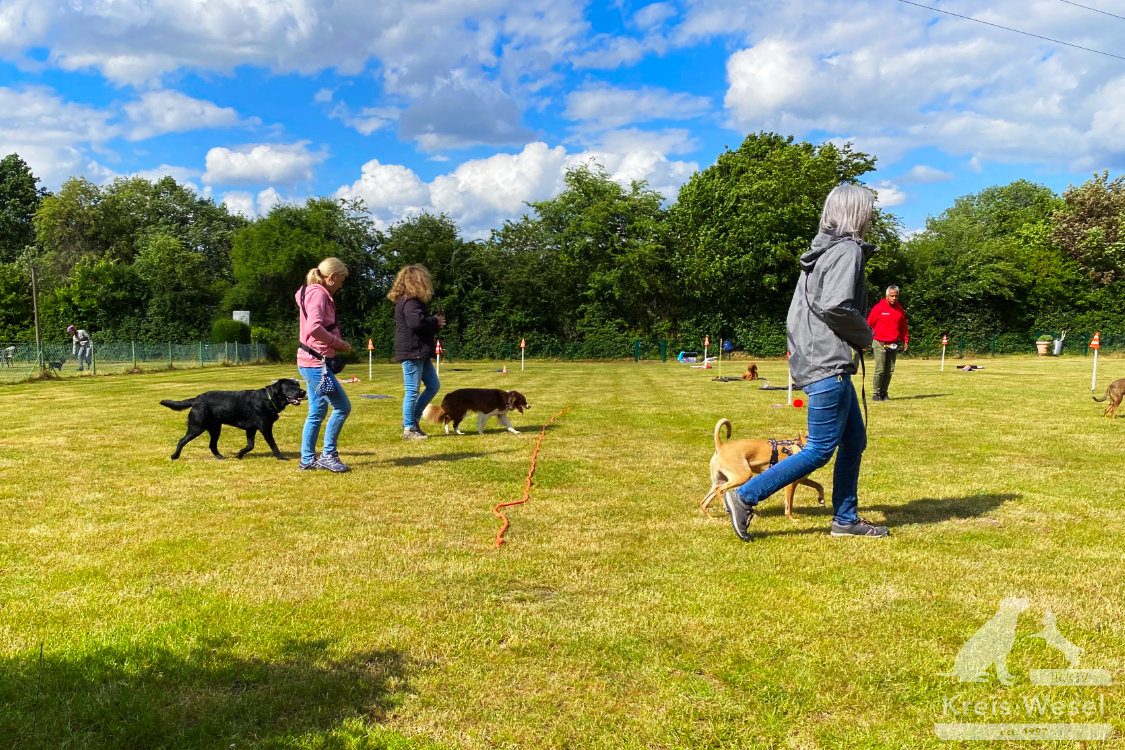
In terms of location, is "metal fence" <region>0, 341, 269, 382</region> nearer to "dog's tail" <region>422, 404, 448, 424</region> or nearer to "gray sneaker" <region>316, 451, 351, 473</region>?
"dog's tail" <region>422, 404, 448, 424</region>

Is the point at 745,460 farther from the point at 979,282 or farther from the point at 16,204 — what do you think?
the point at 16,204

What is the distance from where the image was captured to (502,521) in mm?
4883

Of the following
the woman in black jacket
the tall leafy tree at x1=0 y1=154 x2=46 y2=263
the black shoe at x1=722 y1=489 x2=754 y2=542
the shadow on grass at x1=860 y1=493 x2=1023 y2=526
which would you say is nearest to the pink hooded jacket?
the woman in black jacket

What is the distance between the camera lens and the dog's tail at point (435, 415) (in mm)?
8922

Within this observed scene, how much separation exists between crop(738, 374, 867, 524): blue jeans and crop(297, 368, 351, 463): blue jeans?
3861mm

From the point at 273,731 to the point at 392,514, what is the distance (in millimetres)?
2790

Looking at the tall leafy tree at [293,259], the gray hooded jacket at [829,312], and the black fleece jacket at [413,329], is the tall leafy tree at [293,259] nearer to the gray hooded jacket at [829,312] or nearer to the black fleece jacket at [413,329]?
the black fleece jacket at [413,329]

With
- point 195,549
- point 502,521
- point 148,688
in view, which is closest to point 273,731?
point 148,688

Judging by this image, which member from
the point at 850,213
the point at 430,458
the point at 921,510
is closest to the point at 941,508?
the point at 921,510

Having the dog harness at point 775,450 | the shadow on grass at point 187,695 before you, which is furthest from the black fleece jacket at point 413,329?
the shadow on grass at point 187,695

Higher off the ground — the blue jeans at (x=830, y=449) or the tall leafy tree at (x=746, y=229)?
the tall leafy tree at (x=746, y=229)

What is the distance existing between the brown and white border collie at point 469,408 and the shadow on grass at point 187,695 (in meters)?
6.07

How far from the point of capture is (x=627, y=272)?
37562mm

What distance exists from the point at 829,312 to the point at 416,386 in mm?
5580
